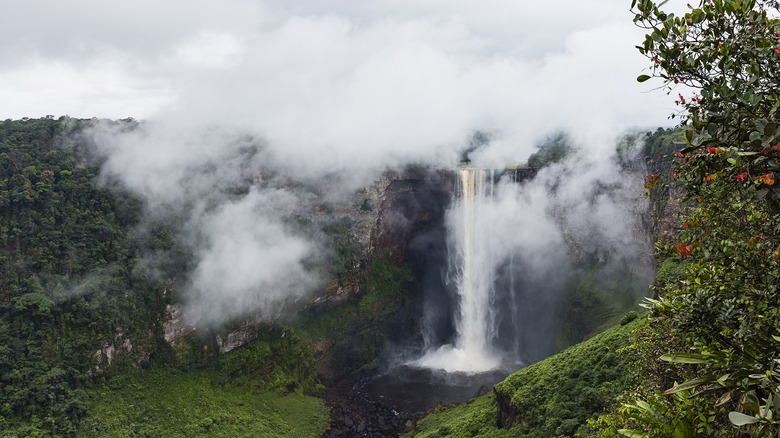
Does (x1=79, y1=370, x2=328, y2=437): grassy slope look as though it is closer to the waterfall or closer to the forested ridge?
the forested ridge

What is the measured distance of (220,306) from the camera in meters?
32.4

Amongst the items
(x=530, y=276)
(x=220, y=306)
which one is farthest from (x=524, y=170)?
(x=220, y=306)

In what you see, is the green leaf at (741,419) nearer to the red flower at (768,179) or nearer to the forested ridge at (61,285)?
the red flower at (768,179)

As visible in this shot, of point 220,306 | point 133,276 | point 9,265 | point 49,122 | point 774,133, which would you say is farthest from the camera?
point 49,122

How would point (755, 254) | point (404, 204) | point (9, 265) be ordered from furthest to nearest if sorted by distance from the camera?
1. point (404, 204)
2. point (9, 265)
3. point (755, 254)

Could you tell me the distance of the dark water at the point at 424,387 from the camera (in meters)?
31.9

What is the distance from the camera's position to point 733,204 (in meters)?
5.31

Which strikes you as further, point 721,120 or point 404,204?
point 404,204

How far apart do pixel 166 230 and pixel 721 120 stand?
3329cm

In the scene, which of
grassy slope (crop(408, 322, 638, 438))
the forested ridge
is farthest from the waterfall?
the forested ridge

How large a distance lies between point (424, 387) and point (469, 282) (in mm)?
8798

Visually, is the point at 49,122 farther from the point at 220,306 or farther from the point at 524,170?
the point at 524,170

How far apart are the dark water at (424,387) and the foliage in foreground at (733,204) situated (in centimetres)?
2780

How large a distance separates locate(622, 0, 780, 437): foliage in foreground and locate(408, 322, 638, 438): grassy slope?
1170cm
